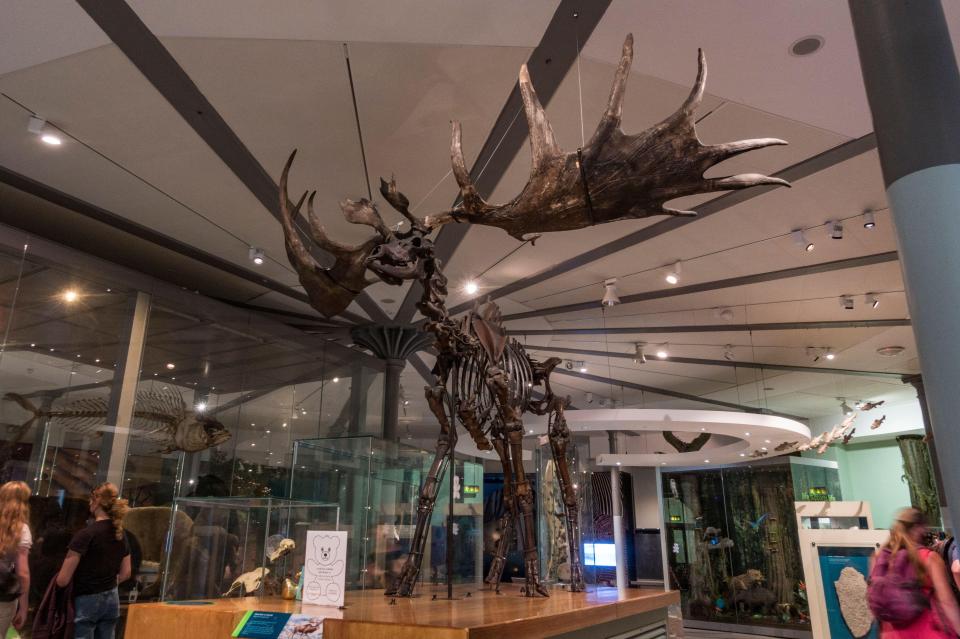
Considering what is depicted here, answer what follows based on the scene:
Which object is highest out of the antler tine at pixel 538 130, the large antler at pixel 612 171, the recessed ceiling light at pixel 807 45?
the recessed ceiling light at pixel 807 45

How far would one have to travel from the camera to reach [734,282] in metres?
8.16

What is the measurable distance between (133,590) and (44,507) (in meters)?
1.28

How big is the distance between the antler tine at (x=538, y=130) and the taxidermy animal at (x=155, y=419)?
6.03 m

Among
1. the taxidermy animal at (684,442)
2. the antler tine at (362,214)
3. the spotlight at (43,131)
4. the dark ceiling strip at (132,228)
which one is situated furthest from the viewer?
the taxidermy animal at (684,442)

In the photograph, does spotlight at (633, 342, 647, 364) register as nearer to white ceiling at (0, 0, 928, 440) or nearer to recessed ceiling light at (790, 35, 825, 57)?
white ceiling at (0, 0, 928, 440)

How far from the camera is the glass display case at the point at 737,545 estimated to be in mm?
13422

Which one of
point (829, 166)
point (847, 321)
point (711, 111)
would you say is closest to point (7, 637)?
point (711, 111)

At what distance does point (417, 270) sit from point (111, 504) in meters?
3.13

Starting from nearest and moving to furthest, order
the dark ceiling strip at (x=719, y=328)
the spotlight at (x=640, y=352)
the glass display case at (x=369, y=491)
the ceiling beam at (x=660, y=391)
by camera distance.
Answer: the glass display case at (x=369, y=491) < the dark ceiling strip at (x=719, y=328) < the spotlight at (x=640, y=352) < the ceiling beam at (x=660, y=391)

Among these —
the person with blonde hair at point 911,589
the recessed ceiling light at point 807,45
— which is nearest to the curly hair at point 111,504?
the person with blonde hair at point 911,589

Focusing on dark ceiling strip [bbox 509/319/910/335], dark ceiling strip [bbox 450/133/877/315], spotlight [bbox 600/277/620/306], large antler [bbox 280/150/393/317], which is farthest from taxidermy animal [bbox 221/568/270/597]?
dark ceiling strip [bbox 509/319/910/335]

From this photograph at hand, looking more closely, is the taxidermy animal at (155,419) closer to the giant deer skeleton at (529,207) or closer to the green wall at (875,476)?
the giant deer skeleton at (529,207)

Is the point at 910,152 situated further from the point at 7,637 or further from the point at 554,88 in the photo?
the point at 7,637

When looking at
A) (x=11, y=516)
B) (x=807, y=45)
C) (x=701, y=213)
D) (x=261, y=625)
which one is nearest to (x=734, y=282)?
(x=701, y=213)
